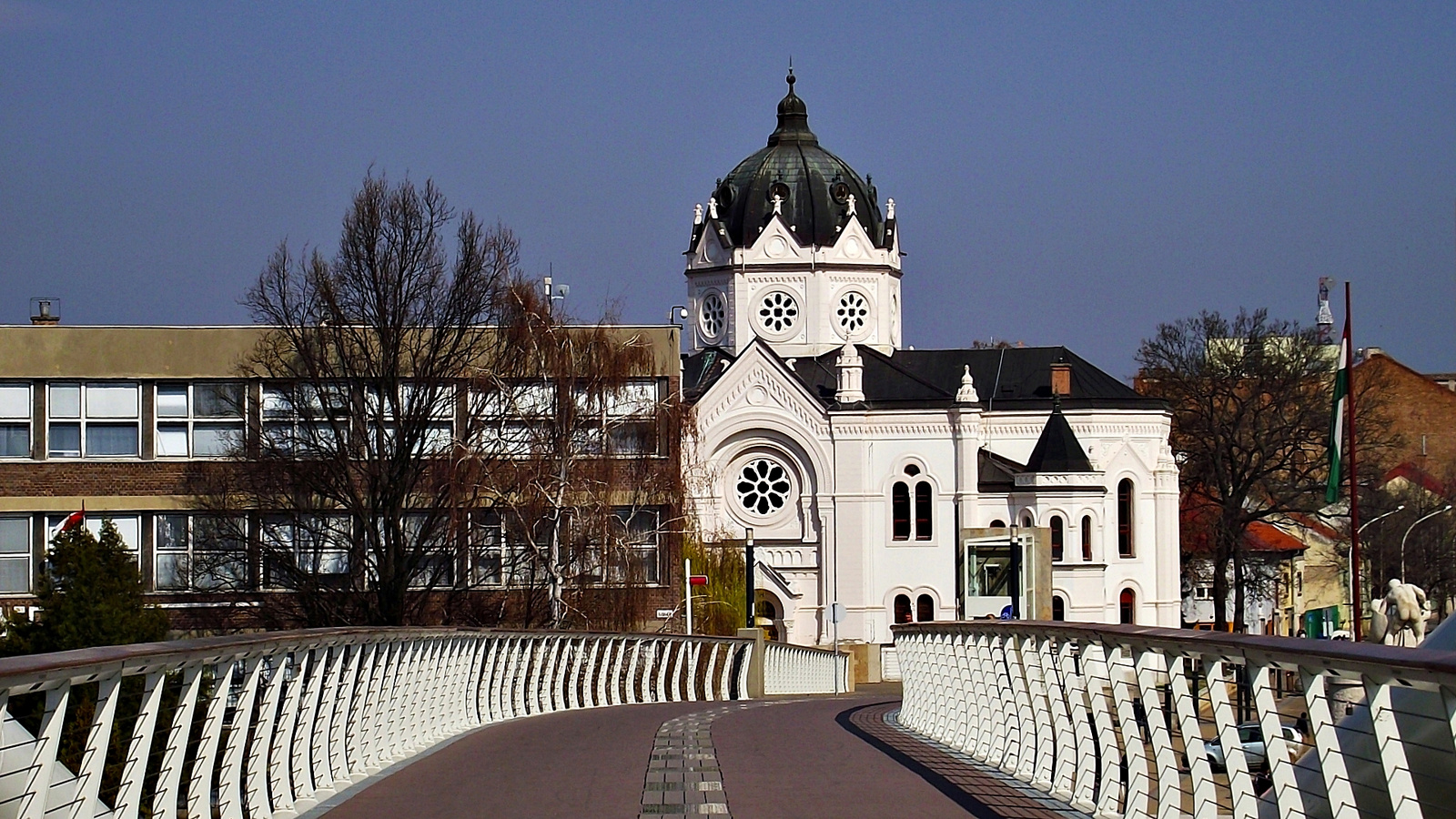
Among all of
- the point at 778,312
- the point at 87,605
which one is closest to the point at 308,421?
the point at 87,605

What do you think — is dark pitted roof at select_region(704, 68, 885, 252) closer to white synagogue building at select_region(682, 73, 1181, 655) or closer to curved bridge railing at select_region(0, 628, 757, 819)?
white synagogue building at select_region(682, 73, 1181, 655)

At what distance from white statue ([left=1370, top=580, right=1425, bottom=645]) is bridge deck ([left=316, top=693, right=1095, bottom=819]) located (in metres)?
16.6

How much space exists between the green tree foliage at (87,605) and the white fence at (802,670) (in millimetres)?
20632

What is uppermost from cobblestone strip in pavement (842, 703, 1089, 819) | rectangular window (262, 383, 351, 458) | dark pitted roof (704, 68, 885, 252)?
dark pitted roof (704, 68, 885, 252)

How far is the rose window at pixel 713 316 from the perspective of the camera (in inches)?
3573

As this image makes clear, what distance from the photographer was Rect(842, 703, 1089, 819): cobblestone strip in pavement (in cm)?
1153

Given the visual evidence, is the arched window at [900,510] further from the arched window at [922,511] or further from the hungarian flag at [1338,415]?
the hungarian flag at [1338,415]

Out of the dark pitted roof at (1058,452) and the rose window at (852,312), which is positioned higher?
the rose window at (852,312)

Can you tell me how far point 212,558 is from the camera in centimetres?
4962

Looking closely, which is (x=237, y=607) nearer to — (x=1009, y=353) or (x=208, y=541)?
(x=208, y=541)

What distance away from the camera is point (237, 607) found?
4925 cm

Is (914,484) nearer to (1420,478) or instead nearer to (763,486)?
(763,486)

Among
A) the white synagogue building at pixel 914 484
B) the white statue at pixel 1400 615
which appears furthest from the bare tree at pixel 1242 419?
the white statue at pixel 1400 615

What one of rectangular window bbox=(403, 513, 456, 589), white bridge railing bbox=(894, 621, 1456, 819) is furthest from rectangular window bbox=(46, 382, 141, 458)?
white bridge railing bbox=(894, 621, 1456, 819)
